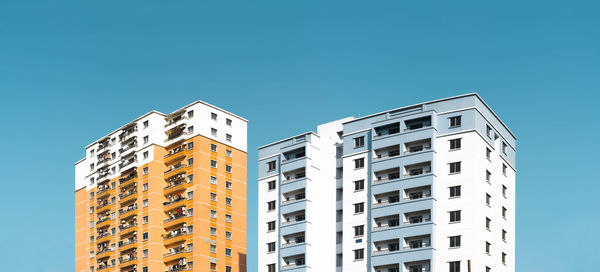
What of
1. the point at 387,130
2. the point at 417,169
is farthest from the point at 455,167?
the point at 387,130

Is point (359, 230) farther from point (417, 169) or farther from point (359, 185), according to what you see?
point (417, 169)

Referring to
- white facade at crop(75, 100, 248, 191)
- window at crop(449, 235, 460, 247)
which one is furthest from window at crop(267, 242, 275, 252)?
window at crop(449, 235, 460, 247)

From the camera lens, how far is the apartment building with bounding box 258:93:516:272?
87.5 metres

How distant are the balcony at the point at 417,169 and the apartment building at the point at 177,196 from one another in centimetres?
3399

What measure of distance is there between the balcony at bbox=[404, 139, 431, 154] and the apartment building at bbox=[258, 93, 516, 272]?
110mm

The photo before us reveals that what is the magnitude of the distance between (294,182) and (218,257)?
19980 mm

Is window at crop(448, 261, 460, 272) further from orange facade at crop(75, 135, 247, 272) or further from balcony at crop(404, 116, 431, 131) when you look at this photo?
orange facade at crop(75, 135, 247, 272)

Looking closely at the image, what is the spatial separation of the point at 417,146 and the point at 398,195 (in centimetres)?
575

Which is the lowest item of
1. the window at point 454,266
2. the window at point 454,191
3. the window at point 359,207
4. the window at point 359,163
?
the window at point 454,266

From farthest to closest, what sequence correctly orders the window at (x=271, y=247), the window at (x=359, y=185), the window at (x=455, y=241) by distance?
the window at (x=271, y=247) < the window at (x=359, y=185) < the window at (x=455, y=241)

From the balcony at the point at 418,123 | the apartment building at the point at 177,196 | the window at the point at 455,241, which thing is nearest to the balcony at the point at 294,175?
the balcony at the point at 418,123

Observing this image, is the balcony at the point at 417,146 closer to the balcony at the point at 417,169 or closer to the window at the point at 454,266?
the balcony at the point at 417,169

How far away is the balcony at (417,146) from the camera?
299 ft

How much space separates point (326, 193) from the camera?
332 feet
